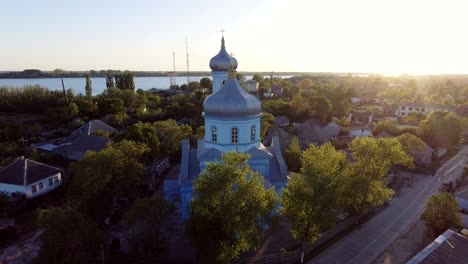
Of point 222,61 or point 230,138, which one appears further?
point 222,61

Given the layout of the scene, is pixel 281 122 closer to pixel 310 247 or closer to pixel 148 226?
pixel 310 247

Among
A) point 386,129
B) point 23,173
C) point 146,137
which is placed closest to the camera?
point 23,173

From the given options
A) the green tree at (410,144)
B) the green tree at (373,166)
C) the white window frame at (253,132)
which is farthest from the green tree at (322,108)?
the white window frame at (253,132)

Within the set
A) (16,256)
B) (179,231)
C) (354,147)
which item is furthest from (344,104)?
(16,256)

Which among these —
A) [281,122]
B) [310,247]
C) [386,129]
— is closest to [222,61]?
[310,247]

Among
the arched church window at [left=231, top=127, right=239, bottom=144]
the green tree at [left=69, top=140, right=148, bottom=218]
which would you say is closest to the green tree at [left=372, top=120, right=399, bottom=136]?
the arched church window at [left=231, top=127, right=239, bottom=144]

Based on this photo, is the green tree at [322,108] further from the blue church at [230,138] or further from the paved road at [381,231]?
the blue church at [230,138]

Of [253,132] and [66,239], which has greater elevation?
[253,132]
